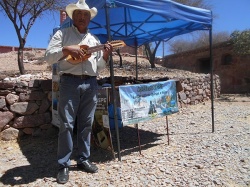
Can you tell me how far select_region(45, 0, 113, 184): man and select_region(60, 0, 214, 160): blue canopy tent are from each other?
443 mm

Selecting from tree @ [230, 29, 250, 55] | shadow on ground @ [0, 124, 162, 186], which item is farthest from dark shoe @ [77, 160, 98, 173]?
tree @ [230, 29, 250, 55]

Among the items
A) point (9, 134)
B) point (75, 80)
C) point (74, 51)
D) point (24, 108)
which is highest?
point (74, 51)

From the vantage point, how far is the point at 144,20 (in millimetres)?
5934

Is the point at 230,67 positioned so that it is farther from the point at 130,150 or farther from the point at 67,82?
the point at 67,82

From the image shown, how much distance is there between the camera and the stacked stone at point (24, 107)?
4758mm

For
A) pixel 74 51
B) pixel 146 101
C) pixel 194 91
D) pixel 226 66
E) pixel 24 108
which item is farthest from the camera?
pixel 226 66

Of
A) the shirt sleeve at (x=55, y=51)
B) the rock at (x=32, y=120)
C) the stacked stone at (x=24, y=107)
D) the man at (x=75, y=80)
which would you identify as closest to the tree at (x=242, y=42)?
the stacked stone at (x=24, y=107)

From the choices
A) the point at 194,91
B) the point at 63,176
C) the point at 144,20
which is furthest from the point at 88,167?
the point at 194,91

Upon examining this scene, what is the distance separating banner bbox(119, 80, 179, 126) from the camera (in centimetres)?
395

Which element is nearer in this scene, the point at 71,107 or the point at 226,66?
the point at 71,107

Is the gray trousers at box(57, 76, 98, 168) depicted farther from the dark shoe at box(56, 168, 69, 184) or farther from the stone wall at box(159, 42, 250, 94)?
the stone wall at box(159, 42, 250, 94)

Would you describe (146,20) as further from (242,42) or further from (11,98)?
(242,42)

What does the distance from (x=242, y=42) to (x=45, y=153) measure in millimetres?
12321

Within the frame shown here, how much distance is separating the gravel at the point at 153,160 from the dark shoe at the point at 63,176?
7 cm
